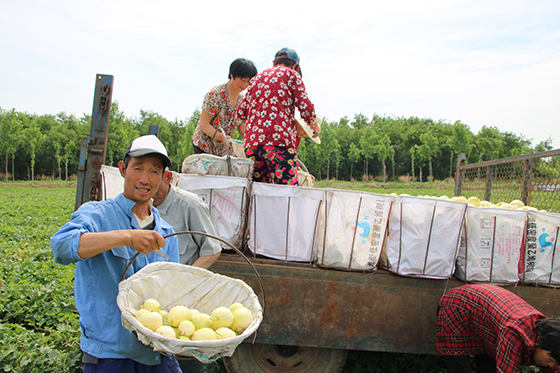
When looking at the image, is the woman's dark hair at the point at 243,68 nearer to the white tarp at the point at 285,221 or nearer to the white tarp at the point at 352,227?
the white tarp at the point at 285,221

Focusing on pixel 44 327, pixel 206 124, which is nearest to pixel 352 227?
pixel 206 124

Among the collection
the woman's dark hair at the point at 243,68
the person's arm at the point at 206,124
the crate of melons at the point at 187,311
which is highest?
the woman's dark hair at the point at 243,68

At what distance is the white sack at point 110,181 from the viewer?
273 cm

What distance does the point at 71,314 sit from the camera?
406 centimetres

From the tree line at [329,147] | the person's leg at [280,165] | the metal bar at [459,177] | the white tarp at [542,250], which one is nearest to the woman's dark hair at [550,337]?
the white tarp at [542,250]

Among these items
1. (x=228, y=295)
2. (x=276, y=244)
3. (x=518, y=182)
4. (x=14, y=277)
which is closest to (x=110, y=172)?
(x=276, y=244)

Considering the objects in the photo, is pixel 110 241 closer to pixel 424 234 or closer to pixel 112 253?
pixel 112 253

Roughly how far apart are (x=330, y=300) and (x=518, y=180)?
267 cm

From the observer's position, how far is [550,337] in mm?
2084

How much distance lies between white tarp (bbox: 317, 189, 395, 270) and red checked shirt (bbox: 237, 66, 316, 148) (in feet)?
2.85

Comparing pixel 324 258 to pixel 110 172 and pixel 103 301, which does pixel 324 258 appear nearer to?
pixel 103 301

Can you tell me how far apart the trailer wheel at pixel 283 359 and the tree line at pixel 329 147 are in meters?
30.6

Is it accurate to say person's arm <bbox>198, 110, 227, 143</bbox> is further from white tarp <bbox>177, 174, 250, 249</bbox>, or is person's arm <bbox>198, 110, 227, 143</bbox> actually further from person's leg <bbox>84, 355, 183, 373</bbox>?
person's leg <bbox>84, 355, 183, 373</bbox>

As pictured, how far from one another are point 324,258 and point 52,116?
261ft
